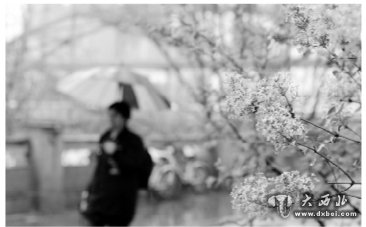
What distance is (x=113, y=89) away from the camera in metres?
6.04

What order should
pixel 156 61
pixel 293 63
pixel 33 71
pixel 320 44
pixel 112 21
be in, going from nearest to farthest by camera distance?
pixel 320 44
pixel 293 63
pixel 112 21
pixel 33 71
pixel 156 61

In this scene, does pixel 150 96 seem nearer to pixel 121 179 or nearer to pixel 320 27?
pixel 121 179

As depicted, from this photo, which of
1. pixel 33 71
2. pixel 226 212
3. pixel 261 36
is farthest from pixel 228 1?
pixel 33 71

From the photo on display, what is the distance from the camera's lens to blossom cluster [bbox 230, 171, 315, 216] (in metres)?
2.78

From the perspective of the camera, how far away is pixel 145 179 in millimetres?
4801

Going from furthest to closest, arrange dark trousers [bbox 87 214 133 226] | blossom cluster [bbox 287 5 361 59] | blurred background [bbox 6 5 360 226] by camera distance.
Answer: dark trousers [bbox 87 214 133 226]
blurred background [bbox 6 5 360 226]
blossom cluster [bbox 287 5 361 59]

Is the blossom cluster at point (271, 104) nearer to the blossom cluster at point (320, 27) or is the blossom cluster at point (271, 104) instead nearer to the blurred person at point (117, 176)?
the blossom cluster at point (320, 27)

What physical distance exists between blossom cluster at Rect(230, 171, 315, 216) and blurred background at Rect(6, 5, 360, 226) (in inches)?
12.9

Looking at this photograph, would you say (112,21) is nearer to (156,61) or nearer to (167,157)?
(167,157)

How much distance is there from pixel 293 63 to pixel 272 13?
0.48 m

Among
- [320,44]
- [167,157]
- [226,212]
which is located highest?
[320,44]

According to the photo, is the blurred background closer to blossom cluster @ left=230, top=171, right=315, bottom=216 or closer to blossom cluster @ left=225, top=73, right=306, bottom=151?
blossom cluster @ left=225, top=73, right=306, bottom=151

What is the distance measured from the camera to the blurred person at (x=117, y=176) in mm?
4676

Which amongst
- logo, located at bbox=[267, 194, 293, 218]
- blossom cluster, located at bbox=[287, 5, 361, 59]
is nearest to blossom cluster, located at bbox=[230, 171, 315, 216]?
logo, located at bbox=[267, 194, 293, 218]
